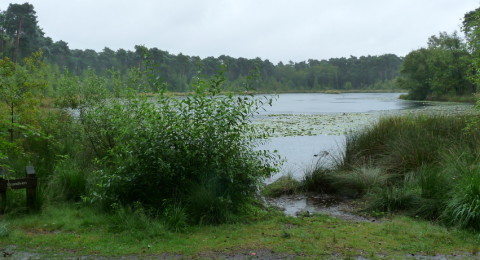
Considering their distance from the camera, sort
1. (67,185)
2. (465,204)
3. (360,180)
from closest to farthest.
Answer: (465,204) < (67,185) < (360,180)

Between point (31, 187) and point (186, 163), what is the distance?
257 centimetres

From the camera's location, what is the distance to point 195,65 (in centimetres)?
925

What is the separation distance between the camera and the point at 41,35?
6138 cm

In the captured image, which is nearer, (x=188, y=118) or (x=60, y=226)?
(x=60, y=226)

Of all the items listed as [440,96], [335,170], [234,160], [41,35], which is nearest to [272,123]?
[335,170]

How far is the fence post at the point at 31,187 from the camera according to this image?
265 inches

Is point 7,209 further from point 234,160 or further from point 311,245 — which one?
point 311,245

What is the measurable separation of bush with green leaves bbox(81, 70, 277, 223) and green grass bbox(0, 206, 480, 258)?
496 millimetres

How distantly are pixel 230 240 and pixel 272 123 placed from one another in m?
20.6

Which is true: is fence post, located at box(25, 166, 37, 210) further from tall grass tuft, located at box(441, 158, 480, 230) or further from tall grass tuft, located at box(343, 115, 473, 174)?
tall grass tuft, located at box(343, 115, 473, 174)

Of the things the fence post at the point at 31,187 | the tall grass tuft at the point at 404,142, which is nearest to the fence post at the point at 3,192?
the fence post at the point at 31,187

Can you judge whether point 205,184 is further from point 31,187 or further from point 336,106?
point 336,106

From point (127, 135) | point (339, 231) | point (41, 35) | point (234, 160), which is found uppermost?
point (41, 35)

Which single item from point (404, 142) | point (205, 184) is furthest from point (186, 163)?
point (404, 142)
